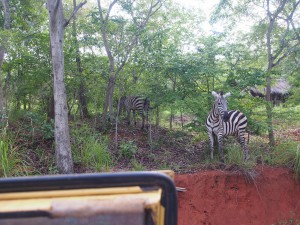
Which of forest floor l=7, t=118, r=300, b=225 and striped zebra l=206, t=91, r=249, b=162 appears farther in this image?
striped zebra l=206, t=91, r=249, b=162

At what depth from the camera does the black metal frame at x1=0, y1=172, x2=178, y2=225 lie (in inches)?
45.0

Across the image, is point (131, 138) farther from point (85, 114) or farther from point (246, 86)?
point (246, 86)

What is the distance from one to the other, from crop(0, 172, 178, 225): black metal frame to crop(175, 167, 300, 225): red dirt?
610 centimetres

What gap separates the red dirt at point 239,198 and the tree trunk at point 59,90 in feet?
8.46

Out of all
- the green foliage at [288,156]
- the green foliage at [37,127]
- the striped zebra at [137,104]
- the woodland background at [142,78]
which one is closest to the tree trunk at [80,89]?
the woodland background at [142,78]

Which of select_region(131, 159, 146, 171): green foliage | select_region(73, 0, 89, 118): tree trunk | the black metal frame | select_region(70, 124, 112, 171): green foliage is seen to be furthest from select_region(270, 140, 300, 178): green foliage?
the black metal frame

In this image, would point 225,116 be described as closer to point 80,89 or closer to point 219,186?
point 219,186

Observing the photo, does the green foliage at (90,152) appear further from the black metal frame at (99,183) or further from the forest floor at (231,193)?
the black metal frame at (99,183)

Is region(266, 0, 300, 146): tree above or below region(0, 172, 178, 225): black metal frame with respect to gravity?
above

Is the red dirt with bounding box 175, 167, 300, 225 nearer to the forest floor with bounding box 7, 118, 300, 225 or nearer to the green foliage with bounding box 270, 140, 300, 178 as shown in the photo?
the forest floor with bounding box 7, 118, 300, 225

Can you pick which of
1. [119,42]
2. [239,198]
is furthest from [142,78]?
[239,198]

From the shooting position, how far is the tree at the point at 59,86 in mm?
6088

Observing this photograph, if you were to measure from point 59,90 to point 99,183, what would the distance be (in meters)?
5.53

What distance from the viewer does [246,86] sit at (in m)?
8.42
